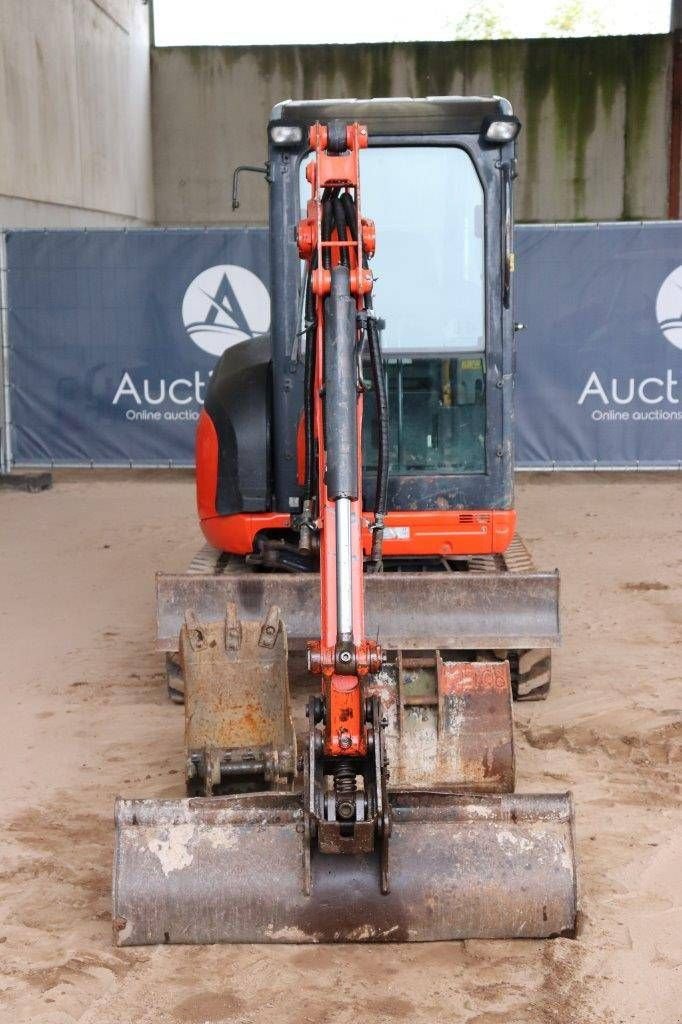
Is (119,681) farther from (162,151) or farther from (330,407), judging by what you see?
(162,151)

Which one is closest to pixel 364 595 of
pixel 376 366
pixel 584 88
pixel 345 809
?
pixel 376 366

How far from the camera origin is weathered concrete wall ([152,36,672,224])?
1805 centimetres

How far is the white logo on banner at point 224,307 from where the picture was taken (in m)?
11.1

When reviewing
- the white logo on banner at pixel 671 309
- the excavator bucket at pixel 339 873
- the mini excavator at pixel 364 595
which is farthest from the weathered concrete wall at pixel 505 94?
the excavator bucket at pixel 339 873

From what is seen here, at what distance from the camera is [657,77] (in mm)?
18000

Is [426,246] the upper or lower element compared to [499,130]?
lower

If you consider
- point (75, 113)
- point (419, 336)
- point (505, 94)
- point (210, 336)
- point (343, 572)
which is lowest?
point (343, 572)

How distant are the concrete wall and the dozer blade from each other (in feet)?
30.4

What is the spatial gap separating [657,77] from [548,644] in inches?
569

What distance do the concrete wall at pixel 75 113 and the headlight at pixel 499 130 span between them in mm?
7363

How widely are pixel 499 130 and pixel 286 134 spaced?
35.6 inches

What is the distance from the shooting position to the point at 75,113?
575 inches

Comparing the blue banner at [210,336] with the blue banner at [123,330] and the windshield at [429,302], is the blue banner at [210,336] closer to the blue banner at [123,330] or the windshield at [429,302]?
the blue banner at [123,330]

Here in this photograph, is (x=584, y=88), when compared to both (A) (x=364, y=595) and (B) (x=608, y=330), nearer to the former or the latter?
(B) (x=608, y=330)
